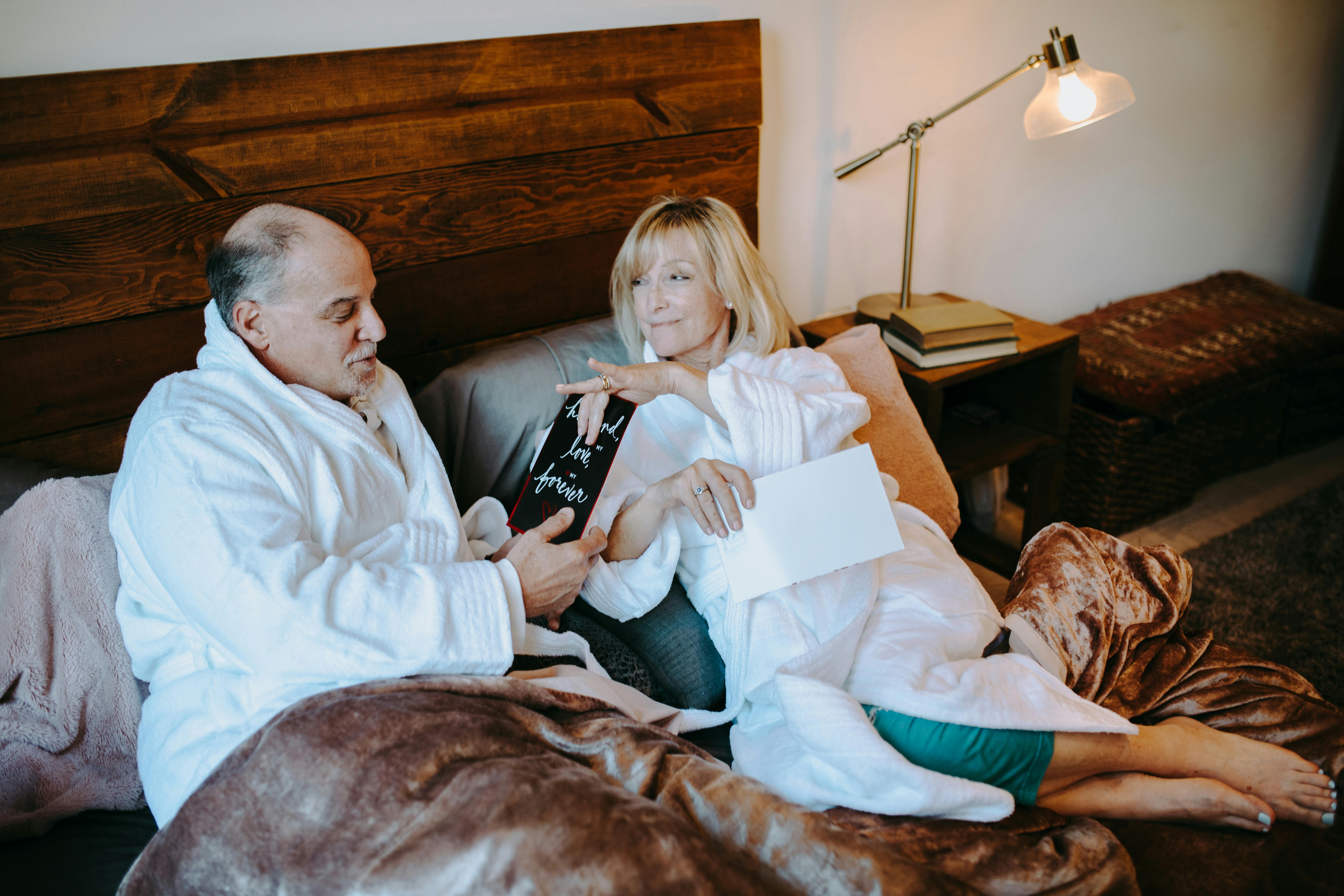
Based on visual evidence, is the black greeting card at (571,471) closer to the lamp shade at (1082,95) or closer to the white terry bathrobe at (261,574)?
the white terry bathrobe at (261,574)

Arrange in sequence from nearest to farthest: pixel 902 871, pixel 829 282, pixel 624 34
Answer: pixel 902 871
pixel 624 34
pixel 829 282

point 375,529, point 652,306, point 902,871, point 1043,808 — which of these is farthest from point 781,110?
point 902,871

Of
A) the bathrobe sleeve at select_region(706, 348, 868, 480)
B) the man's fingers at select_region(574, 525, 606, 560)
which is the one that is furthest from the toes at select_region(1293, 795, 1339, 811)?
the man's fingers at select_region(574, 525, 606, 560)

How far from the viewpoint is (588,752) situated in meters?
1.09

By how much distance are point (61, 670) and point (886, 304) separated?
197 cm

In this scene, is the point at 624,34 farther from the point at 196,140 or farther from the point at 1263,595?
the point at 1263,595

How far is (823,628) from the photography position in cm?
133

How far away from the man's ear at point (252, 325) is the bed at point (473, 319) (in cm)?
Answer: 36

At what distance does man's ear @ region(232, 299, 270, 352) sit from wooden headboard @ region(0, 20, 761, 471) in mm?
358

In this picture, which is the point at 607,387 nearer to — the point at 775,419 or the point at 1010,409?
the point at 775,419

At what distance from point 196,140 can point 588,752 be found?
1.20m

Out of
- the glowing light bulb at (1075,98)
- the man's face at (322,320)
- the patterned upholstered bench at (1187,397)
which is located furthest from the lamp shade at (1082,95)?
the man's face at (322,320)

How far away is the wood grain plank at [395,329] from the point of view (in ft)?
4.70

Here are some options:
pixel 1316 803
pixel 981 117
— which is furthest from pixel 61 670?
pixel 981 117
